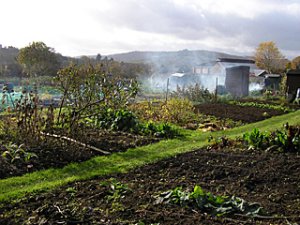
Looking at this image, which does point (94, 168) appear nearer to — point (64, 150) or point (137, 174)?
point (137, 174)

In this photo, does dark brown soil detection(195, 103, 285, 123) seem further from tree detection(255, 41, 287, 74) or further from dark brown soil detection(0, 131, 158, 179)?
tree detection(255, 41, 287, 74)

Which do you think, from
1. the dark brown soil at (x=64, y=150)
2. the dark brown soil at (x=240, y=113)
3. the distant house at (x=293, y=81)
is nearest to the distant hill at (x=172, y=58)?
the distant house at (x=293, y=81)

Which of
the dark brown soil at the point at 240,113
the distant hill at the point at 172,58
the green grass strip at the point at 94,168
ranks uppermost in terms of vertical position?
the distant hill at the point at 172,58

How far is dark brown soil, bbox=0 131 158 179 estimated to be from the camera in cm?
616

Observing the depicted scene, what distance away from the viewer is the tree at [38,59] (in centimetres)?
1978

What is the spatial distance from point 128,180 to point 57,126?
331 centimetres

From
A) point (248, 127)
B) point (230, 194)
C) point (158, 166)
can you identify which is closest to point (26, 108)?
point (158, 166)

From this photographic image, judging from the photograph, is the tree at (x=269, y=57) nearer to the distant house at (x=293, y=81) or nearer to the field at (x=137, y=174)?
the distant house at (x=293, y=81)

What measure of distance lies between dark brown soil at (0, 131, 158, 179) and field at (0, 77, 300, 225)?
17 mm

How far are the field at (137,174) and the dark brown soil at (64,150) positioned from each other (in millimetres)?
17

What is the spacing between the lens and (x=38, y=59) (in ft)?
65.9

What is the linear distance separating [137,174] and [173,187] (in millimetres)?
937

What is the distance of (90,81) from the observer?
8.98 m

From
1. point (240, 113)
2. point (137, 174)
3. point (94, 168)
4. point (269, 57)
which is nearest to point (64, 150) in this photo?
point (94, 168)
